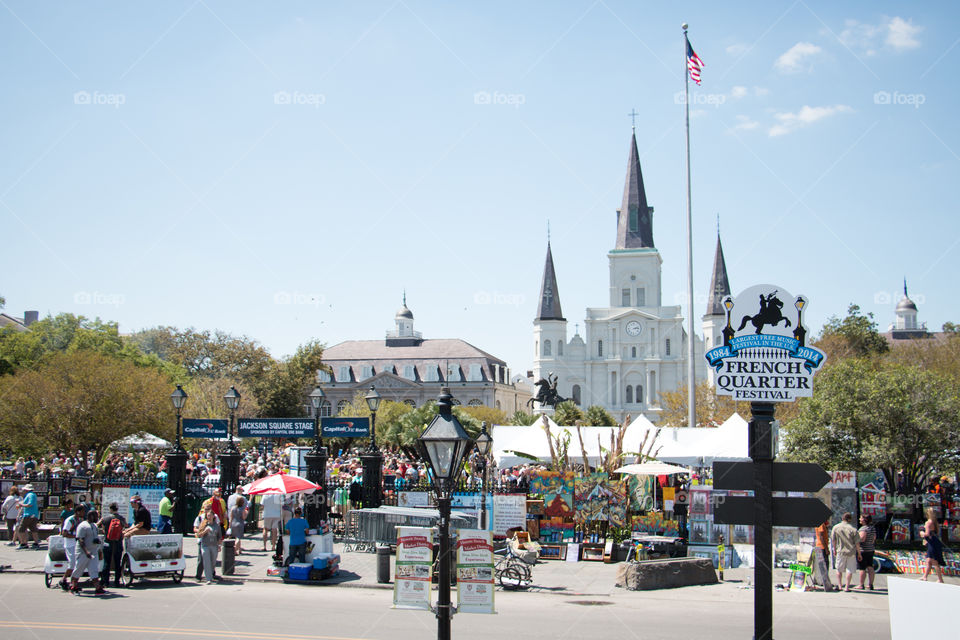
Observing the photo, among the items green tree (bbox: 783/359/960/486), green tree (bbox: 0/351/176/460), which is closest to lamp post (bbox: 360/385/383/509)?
green tree (bbox: 783/359/960/486)

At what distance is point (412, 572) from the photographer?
30.9ft

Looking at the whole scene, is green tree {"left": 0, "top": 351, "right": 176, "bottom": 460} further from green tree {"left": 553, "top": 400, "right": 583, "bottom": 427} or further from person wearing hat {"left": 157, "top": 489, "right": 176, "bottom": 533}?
green tree {"left": 553, "top": 400, "right": 583, "bottom": 427}

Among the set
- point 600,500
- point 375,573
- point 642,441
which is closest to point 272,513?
point 375,573

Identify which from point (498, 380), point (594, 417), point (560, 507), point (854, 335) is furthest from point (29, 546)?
point (498, 380)

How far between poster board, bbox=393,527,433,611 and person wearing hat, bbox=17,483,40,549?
1302 centimetres

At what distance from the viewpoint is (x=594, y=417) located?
54844mm

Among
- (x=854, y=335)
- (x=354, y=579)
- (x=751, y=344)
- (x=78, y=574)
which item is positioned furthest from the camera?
(x=854, y=335)

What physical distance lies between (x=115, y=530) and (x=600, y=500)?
10.1 meters

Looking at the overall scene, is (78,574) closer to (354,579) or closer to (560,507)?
(354,579)

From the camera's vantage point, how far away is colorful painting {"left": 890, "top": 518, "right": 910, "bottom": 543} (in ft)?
59.2

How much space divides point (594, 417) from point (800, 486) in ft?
163

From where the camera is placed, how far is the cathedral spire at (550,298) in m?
101

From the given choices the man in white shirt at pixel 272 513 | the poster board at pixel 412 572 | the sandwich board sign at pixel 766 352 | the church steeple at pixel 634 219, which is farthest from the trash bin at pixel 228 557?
the church steeple at pixel 634 219

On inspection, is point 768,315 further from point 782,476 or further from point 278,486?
point 278,486
